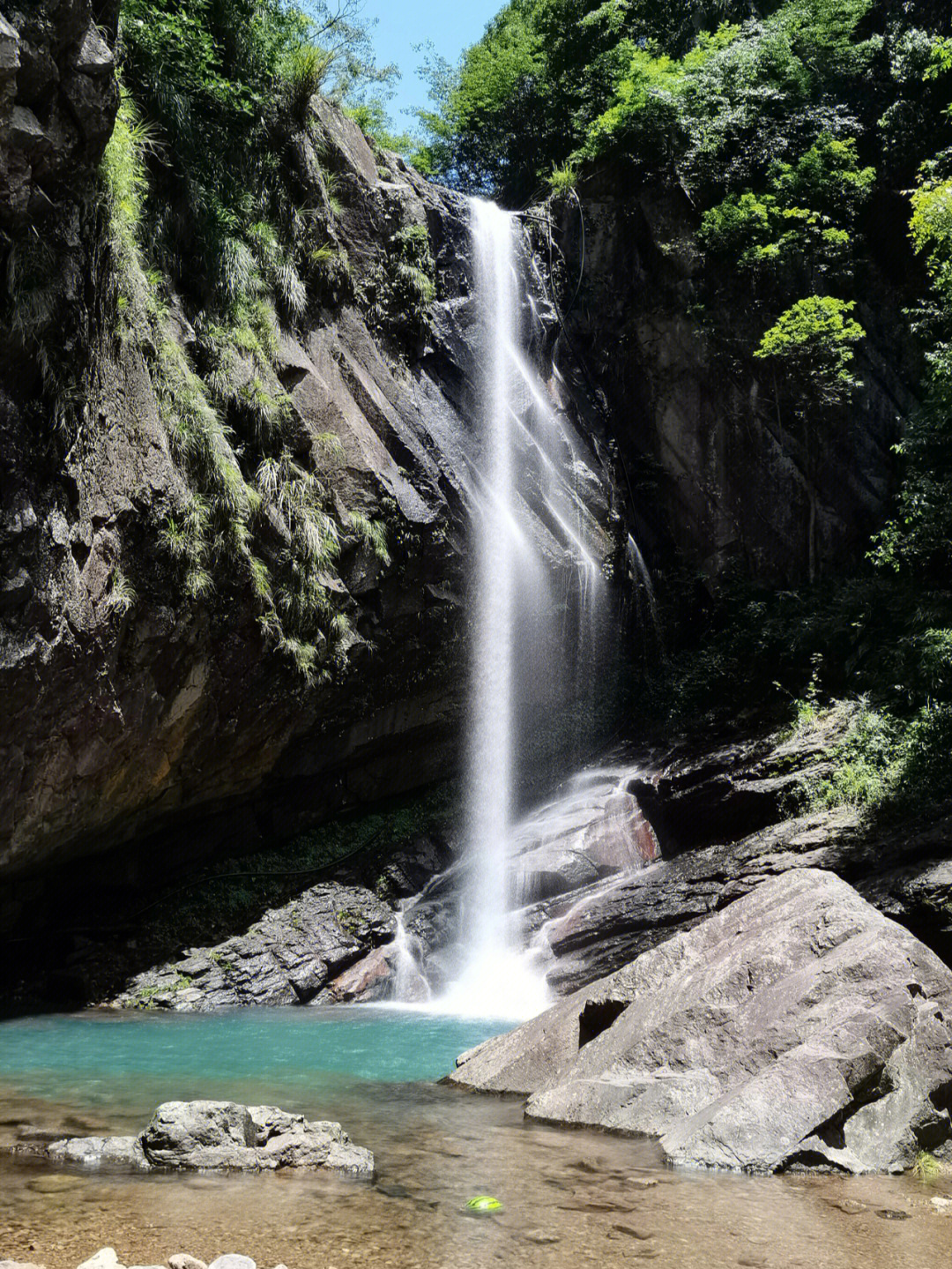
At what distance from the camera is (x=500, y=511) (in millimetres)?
17812

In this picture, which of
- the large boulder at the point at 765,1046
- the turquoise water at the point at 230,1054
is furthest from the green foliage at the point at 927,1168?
the turquoise water at the point at 230,1054

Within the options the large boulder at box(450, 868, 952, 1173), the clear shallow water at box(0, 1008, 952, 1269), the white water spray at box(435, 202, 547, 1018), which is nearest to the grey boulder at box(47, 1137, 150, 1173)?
the clear shallow water at box(0, 1008, 952, 1269)

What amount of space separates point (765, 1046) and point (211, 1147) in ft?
11.4

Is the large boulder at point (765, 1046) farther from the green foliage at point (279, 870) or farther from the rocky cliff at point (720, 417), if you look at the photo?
the rocky cliff at point (720, 417)

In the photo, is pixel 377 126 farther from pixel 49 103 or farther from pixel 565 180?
pixel 49 103

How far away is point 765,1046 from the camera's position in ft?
22.0

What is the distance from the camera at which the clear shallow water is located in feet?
14.1

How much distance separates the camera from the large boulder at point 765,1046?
5.91 metres

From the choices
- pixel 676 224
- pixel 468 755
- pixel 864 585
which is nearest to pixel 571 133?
pixel 676 224

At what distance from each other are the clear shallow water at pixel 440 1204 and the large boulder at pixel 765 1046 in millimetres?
296

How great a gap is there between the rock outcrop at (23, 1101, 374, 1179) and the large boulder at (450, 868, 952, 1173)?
5.90ft

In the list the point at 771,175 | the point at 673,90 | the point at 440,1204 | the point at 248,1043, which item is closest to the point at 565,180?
the point at 673,90

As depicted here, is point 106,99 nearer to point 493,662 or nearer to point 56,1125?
point 56,1125

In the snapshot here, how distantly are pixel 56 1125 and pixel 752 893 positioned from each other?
548cm
